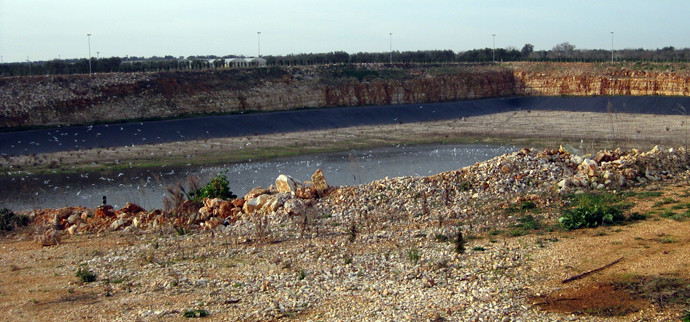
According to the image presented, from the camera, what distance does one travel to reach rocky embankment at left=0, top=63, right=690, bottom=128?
42.2m

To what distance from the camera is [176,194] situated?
15.8m

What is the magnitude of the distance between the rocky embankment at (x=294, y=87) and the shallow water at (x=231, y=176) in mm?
12743

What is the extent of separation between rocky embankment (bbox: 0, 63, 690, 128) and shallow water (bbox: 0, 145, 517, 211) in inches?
502

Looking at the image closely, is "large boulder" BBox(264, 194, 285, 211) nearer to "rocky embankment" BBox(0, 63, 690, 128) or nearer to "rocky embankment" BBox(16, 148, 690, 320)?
"rocky embankment" BBox(16, 148, 690, 320)

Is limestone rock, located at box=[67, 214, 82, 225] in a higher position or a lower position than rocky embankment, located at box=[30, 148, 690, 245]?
lower

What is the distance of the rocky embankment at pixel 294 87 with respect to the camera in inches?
1661

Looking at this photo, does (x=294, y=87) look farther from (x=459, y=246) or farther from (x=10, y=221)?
(x=459, y=246)

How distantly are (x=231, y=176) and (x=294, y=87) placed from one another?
999 inches

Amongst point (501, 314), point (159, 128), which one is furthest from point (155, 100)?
point (501, 314)

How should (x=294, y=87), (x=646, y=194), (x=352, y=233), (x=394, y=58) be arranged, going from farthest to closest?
(x=394, y=58), (x=294, y=87), (x=646, y=194), (x=352, y=233)

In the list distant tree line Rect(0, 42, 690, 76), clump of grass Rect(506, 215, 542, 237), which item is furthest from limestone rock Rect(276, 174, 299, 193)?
distant tree line Rect(0, 42, 690, 76)

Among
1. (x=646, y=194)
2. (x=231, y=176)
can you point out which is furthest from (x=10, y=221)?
(x=646, y=194)

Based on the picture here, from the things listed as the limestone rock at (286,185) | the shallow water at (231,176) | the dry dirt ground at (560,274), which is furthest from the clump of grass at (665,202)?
the shallow water at (231,176)

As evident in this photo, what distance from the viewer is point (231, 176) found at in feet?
96.4
